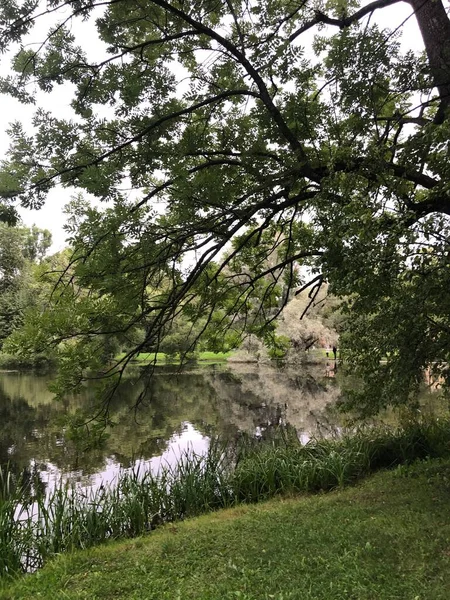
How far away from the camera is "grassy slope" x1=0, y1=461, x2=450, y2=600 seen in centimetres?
347

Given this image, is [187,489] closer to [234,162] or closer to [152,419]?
[234,162]

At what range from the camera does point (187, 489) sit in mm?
6355

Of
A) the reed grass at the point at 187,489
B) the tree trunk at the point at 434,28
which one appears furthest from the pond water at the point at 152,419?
the tree trunk at the point at 434,28

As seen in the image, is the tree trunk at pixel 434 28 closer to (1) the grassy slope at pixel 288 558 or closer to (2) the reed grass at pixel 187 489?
(1) the grassy slope at pixel 288 558

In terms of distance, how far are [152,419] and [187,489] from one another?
10.2 m

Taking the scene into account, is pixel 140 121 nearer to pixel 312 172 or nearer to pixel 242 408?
pixel 312 172

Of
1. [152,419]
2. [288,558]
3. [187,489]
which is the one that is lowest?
[288,558]

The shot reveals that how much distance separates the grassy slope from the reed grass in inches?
22.0

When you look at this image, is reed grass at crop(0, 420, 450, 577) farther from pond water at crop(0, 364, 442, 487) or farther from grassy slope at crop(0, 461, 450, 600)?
pond water at crop(0, 364, 442, 487)

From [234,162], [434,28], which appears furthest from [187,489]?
[434,28]

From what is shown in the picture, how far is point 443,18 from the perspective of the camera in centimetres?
476

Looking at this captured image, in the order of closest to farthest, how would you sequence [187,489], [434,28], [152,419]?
1. [434,28]
2. [187,489]
3. [152,419]

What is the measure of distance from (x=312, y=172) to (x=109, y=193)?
2.04m

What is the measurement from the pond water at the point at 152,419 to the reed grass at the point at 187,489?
33.4 inches
